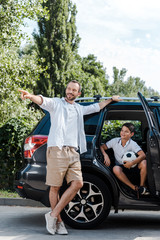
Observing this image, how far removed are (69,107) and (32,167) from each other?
0.94 meters

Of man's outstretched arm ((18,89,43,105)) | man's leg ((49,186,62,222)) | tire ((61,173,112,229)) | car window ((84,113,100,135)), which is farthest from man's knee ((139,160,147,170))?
man's outstretched arm ((18,89,43,105))

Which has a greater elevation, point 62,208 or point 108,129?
point 108,129

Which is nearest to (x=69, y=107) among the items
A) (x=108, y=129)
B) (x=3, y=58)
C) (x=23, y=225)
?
(x=23, y=225)

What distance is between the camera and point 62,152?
19.1 ft

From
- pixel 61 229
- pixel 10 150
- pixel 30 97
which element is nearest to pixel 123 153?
pixel 61 229

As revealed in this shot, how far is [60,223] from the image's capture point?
593 cm

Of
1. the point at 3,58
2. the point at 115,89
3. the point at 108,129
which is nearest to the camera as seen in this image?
the point at 108,129

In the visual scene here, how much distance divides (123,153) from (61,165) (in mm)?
1080

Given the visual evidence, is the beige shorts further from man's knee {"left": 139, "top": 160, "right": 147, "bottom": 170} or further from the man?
man's knee {"left": 139, "top": 160, "right": 147, "bottom": 170}

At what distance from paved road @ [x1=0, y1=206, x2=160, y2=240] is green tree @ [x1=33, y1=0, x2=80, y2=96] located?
118ft

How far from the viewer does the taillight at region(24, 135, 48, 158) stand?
20.1 feet

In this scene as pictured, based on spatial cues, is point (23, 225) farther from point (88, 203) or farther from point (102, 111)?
point (102, 111)

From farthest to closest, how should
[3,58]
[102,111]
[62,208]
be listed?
1. [3,58]
2. [102,111]
3. [62,208]

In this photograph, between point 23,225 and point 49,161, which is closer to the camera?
point 49,161
